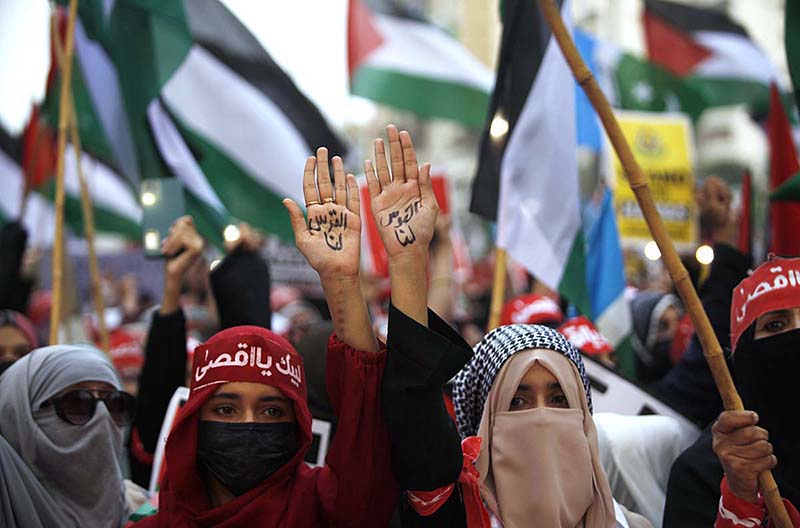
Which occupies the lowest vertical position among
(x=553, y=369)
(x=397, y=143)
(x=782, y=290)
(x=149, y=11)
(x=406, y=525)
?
(x=406, y=525)

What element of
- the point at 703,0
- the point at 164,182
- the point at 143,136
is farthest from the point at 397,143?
the point at 703,0

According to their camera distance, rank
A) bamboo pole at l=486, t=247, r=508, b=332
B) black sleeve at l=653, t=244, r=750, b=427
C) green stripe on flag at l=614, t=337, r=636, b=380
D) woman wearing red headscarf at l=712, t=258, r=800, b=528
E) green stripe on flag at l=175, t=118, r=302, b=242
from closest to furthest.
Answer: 1. woman wearing red headscarf at l=712, t=258, r=800, b=528
2. black sleeve at l=653, t=244, r=750, b=427
3. bamboo pole at l=486, t=247, r=508, b=332
4. green stripe on flag at l=614, t=337, r=636, b=380
5. green stripe on flag at l=175, t=118, r=302, b=242

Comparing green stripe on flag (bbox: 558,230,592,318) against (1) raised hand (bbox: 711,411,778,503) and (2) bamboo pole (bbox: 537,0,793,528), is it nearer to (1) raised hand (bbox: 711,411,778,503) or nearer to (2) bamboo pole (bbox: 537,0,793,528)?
(2) bamboo pole (bbox: 537,0,793,528)

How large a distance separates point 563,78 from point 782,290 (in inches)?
74.0

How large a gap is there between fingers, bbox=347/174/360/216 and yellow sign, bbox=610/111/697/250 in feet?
17.0

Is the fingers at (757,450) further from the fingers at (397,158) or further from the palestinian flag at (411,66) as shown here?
the palestinian flag at (411,66)

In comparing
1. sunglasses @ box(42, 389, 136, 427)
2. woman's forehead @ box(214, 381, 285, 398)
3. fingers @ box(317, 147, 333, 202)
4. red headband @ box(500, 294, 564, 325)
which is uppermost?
fingers @ box(317, 147, 333, 202)

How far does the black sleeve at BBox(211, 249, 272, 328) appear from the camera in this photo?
4188 mm

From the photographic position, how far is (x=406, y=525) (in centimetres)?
254

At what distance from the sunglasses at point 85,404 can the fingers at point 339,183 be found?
3.55 ft

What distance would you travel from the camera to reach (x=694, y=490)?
2906mm

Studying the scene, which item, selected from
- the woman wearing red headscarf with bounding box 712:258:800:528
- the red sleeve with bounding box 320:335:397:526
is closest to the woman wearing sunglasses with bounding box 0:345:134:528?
the red sleeve with bounding box 320:335:397:526

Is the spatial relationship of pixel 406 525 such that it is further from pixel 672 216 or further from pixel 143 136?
pixel 672 216

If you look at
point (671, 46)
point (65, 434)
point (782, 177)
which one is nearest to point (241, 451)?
point (65, 434)
